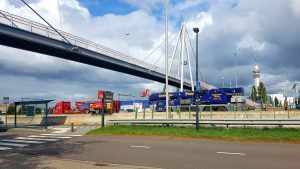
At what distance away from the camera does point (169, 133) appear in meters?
21.5

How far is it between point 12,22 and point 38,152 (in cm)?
2621

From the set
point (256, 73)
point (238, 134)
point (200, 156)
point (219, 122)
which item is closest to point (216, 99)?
point (219, 122)

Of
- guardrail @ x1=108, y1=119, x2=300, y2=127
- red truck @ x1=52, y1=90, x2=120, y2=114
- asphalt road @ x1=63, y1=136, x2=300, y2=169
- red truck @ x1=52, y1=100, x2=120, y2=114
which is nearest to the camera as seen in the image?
asphalt road @ x1=63, y1=136, x2=300, y2=169

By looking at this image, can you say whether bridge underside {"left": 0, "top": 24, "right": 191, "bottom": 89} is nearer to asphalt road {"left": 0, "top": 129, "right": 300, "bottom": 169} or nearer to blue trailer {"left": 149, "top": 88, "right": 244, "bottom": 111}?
blue trailer {"left": 149, "top": 88, "right": 244, "bottom": 111}

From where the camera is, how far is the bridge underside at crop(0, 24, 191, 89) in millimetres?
38312

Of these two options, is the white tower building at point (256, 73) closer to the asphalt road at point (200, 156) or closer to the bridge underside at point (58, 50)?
the bridge underside at point (58, 50)

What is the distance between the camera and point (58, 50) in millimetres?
44844

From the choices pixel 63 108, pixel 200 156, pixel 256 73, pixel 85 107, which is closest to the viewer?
pixel 200 156

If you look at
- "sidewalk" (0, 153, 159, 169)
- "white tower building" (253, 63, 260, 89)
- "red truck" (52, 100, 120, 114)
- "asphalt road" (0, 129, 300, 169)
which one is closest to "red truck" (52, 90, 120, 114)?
"red truck" (52, 100, 120, 114)

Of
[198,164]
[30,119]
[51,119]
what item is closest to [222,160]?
[198,164]

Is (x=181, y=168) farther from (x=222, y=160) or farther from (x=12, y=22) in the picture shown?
(x=12, y=22)

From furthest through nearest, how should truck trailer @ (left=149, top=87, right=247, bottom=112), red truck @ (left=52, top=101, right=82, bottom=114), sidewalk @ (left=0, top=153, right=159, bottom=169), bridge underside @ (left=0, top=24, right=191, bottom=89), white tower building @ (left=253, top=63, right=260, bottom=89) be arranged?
white tower building @ (left=253, top=63, right=260, bottom=89), red truck @ (left=52, top=101, right=82, bottom=114), truck trailer @ (left=149, top=87, right=247, bottom=112), bridge underside @ (left=0, top=24, right=191, bottom=89), sidewalk @ (left=0, top=153, right=159, bottom=169)

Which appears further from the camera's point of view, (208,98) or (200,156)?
(208,98)

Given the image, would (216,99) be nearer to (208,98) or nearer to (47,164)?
(208,98)
